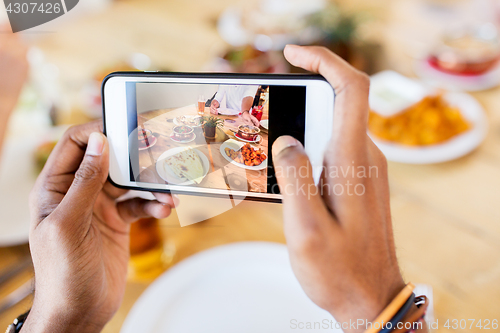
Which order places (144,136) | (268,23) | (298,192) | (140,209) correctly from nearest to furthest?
(298,192)
(144,136)
(140,209)
(268,23)

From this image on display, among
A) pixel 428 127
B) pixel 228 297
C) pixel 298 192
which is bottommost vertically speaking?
pixel 228 297

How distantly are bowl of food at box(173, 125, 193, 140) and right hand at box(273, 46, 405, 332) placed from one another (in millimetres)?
117

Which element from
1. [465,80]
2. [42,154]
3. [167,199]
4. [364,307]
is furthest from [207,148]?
[465,80]

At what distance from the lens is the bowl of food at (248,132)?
1.17 ft

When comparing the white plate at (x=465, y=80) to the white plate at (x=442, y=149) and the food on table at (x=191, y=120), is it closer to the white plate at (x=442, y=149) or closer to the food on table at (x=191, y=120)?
the white plate at (x=442, y=149)

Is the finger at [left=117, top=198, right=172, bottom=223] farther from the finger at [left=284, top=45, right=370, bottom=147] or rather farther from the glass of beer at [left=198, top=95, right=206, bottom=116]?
the finger at [left=284, top=45, right=370, bottom=147]

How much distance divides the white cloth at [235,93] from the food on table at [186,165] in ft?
0.24

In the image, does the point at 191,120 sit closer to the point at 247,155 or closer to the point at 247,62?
the point at 247,155

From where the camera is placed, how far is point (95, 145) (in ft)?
1.24

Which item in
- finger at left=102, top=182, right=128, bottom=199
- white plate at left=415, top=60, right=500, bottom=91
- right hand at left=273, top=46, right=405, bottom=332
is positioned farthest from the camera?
white plate at left=415, top=60, right=500, bottom=91

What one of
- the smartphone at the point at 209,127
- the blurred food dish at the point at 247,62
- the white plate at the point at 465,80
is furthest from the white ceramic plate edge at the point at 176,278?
the white plate at the point at 465,80

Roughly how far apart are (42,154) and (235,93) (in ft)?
1.56

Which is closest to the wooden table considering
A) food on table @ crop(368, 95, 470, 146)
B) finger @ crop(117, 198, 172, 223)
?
finger @ crop(117, 198, 172, 223)

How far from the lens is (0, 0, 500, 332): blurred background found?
1.69ft
